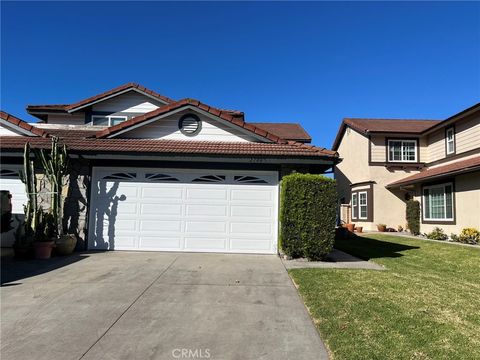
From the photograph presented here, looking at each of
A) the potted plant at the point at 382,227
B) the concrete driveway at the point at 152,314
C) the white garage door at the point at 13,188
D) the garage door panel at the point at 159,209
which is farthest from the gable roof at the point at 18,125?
the potted plant at the point at 382,227

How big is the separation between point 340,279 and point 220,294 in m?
2.41

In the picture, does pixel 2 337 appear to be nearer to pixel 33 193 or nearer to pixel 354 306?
pixel 354 306

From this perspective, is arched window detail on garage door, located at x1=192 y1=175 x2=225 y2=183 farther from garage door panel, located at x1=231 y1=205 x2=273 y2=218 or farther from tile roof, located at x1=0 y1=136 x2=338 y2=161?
garage door panel, located at x1=231 y1=205 x2=273 y2=218

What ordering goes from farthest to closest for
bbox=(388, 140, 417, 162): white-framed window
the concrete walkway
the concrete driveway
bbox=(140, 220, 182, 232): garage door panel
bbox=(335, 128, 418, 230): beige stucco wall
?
1. bbox=(388, 140, 417, 162): white-framed window
2. bbox=(335, 128, 418, 230): beige stucco wall
3. bbox=(140, 220, 182, 232): garage door panel
4. the concrete walkway
5. the concrete driveway

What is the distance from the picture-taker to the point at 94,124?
14453mm

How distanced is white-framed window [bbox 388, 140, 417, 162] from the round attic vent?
46.1 ft

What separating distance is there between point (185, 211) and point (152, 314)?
17.3ft

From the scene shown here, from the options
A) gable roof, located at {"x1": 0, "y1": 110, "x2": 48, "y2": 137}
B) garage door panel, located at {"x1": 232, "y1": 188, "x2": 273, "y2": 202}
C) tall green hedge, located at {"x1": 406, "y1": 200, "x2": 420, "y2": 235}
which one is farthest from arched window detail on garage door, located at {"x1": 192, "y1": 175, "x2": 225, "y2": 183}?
tall green hedge, located at {"x1": 406, "y1": 200, "x2": 420, "y2": 235}

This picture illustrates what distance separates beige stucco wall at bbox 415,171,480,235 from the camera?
45.6ft

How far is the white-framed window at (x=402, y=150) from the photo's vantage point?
20.4m

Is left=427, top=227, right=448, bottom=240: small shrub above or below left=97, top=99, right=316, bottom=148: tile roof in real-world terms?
below

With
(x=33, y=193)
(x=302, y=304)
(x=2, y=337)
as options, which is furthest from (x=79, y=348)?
(x=33, y=193)

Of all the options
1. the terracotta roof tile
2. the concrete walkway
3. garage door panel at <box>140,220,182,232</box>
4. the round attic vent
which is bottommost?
the concrete walkway

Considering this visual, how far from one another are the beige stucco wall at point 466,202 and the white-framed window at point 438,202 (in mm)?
461
